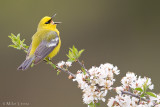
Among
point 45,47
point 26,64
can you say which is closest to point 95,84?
point 26,64

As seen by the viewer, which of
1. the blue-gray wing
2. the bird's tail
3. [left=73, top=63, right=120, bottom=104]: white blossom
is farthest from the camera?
the blue-gray wing

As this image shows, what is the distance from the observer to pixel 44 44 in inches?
119

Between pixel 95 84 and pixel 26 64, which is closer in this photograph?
pixel 95 84

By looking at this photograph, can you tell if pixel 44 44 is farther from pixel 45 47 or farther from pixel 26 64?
pixel 26 64

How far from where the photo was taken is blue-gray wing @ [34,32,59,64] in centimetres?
272

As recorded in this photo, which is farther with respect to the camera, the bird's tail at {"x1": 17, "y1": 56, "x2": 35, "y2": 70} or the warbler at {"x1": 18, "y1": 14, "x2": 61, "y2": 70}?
the warbler at {"x1": 18, "y1": 14, "x2": 61, "y2": 70}

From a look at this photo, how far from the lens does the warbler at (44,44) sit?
108 inches

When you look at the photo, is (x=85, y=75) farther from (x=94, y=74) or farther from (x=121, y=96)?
(x=121, y=96)

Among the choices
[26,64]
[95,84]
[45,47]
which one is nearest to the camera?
[95,84]

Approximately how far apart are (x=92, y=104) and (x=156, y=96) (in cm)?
39

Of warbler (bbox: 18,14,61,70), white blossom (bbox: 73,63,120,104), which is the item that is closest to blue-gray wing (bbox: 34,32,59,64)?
warbler (bbox: 18,14,61,70)

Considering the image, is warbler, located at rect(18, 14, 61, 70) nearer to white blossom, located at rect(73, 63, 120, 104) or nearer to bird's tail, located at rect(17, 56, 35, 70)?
bird's tail, located at rect(17, 56, 35, 70)

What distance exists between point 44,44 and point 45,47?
89 mm

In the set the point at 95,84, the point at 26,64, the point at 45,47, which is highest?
the point at 45,47
